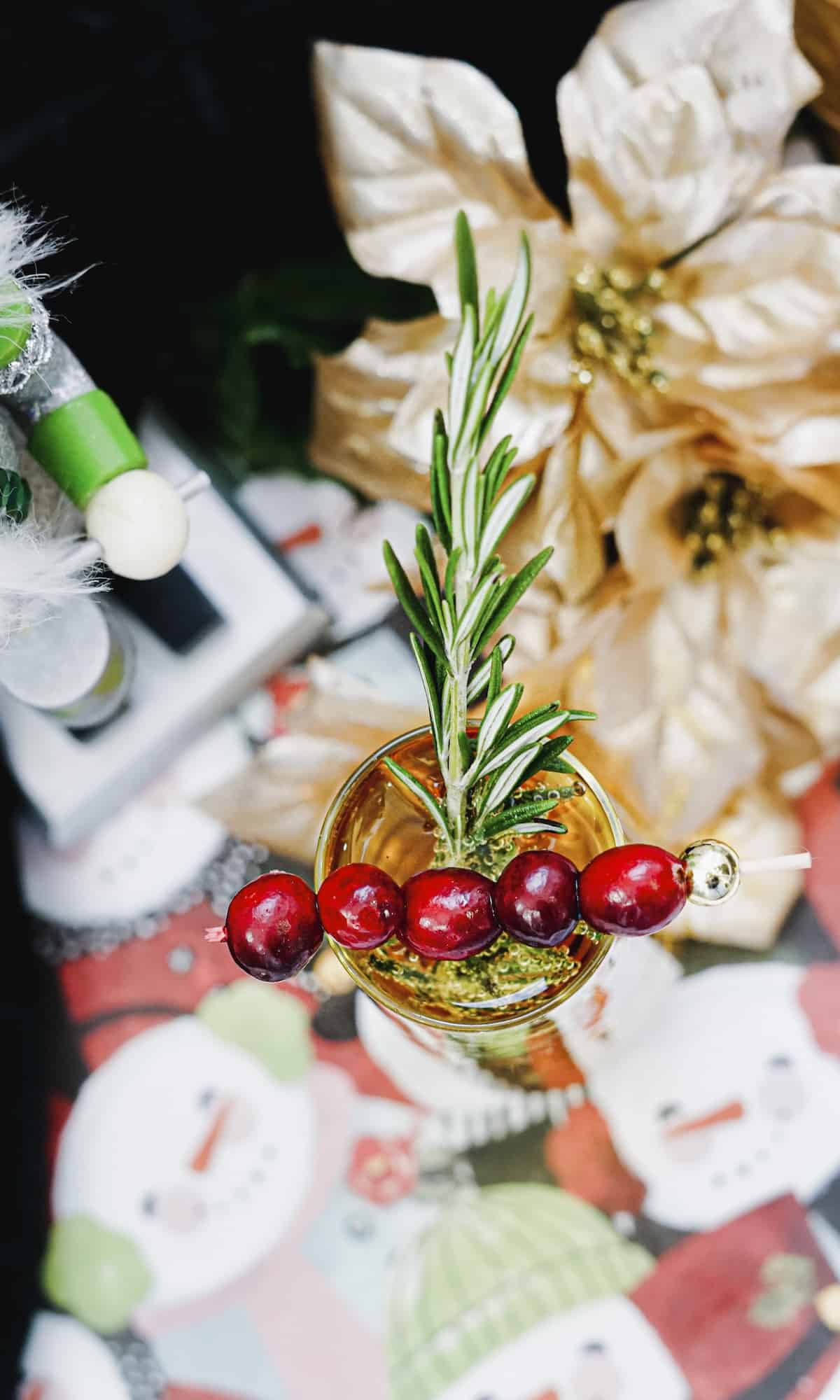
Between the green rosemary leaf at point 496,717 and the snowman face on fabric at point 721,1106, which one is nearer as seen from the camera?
the green rosemary leaf at point 496,717

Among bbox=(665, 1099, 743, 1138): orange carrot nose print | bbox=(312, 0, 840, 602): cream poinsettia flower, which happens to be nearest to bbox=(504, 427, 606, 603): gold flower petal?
bbox=(312, 0, 840, 602): cream poinsettia flower

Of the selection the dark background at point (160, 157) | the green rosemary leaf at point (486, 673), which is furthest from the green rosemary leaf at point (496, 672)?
the dark background at point (160, 157)

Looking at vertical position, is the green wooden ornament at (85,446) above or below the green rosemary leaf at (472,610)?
above

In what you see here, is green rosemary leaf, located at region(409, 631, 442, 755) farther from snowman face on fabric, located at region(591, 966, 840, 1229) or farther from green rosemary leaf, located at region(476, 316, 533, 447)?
snowman face on fabric, located at region(591, 966, 840, 1229)

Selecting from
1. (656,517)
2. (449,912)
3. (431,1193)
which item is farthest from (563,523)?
(431,1193)

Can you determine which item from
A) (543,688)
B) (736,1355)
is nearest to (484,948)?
(543,688)

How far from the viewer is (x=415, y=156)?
0.38m

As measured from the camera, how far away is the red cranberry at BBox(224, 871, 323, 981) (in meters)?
0.29

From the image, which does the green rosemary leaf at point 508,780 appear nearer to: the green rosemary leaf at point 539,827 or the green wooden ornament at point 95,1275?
the green rosemary leaf at point 539,827

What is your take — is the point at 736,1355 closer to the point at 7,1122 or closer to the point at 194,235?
the point at 7,1122

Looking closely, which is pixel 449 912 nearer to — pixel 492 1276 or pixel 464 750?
pixel 464 750

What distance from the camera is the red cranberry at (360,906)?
29 centimetres

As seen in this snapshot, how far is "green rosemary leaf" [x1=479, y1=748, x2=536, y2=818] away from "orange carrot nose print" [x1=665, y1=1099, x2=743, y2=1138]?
213 millimetres

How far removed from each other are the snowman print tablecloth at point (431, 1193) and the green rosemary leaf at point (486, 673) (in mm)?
157
